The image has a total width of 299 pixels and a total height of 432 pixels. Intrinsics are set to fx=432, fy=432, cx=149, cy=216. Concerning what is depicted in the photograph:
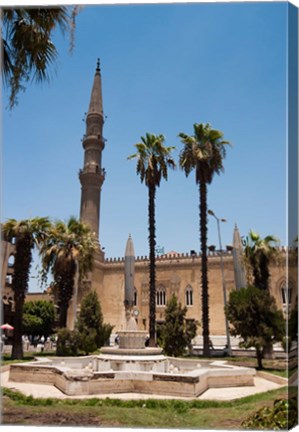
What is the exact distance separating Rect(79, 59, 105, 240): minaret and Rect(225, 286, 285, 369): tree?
2343 centimetres

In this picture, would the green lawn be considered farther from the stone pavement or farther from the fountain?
the fountain

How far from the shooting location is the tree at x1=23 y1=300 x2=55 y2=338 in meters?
30.8

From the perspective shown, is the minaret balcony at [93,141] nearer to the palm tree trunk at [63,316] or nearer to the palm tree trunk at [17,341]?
the palm tree trunk at [63,316]

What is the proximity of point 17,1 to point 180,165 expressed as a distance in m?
15.6

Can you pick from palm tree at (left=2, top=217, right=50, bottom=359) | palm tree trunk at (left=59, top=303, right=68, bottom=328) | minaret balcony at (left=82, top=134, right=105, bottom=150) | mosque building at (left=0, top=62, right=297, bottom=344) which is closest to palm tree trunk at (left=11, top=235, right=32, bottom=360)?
palm tree at (left=2, top=217, right=50, bottom=359)

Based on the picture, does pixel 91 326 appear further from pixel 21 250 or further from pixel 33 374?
pixel 33 374

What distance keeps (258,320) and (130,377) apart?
20.4ft

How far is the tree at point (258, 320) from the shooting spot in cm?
1408

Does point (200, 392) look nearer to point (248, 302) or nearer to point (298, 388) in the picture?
point (298, 388)

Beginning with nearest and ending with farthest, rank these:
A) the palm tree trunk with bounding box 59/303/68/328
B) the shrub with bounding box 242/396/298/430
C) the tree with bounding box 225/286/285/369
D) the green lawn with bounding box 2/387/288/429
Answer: the shrub with bounding box 242/396/298/430, the green lawn with bounding box 2/387/288/429, the tree with bounding box 225/286/285/369, the palm tree trunk with bounding box 59/303/68/328

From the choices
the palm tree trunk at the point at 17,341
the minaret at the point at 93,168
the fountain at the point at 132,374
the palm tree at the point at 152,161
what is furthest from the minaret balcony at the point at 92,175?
the fountain at the point at 132,374

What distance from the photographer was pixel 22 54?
20.0 ft

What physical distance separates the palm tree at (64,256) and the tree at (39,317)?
11.6 metres

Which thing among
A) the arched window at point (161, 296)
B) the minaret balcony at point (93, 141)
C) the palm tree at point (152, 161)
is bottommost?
the arched window at point (161, 296)
